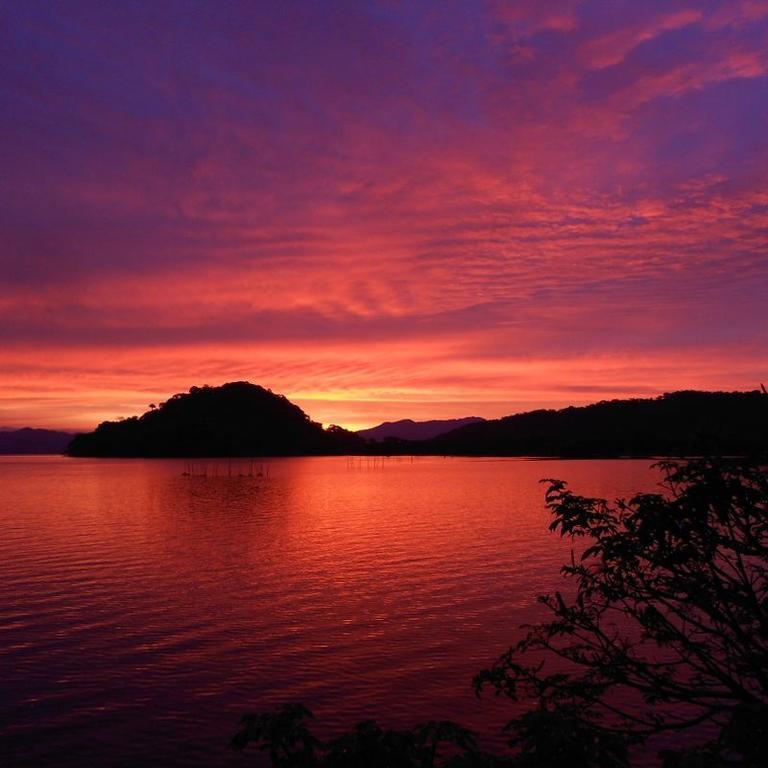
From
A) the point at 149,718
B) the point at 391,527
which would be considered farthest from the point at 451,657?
the point at 391,527

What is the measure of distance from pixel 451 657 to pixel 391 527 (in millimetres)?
33484

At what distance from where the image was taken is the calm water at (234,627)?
15.1 m

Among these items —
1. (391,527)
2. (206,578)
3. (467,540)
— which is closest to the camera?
(206,578)

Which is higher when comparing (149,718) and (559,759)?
(559,759)

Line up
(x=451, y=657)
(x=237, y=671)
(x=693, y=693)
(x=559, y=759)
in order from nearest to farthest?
(x=559, y=759) → (x=693, y=693) → (x=237, y=671) → (x=451, y=657)

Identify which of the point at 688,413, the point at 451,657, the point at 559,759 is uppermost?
the point at 688,413

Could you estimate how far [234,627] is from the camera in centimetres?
2283

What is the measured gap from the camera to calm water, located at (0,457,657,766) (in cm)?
1505

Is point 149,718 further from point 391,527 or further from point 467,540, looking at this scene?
point 391,527

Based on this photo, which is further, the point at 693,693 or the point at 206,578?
the point at 206,578

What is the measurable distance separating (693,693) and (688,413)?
673ft

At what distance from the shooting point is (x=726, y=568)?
2872 cm

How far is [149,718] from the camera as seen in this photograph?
1516 centimetres

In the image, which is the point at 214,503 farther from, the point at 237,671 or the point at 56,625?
the point at 237,671
